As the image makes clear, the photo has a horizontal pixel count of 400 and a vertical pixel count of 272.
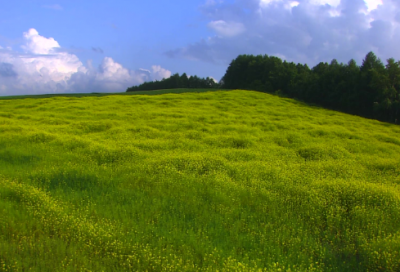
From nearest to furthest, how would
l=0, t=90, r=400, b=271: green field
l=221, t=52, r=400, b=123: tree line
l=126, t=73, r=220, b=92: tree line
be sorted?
l=0, t=90, r=400, b=271: green field < l=221, t=52, r=400, b=123: tree line < l=126, t=73, r=220, b=92: tree line

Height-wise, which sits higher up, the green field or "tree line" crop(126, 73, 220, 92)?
"tree line" crop(126, 73, 220, 92)

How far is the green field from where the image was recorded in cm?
536

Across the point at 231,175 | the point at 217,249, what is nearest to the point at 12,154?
the point at 231,175

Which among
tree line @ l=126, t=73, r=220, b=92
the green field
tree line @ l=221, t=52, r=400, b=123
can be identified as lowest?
the green field

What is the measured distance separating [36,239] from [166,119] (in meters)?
15.7

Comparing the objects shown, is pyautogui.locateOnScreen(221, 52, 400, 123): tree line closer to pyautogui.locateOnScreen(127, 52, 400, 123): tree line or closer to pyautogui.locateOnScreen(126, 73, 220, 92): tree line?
pyautogui.locateOnScreen(127, 52, 400, 123): tree line

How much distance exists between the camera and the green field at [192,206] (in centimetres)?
536

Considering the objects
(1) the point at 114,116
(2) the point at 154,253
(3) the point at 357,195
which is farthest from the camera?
(1) the point at 114,116

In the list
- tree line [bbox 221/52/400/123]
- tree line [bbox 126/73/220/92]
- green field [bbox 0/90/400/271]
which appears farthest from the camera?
tree line [bbox 126/73/220/92]

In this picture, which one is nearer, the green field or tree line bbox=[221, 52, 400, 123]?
the green field

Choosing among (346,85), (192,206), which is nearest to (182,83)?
(346,85)

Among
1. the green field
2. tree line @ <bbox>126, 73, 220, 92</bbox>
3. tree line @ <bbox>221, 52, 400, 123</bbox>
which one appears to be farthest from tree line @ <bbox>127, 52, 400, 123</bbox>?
tree line @ <bbox>126, 73, 220, 92</bbox>

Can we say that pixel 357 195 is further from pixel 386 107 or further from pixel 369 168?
pixel 386 107

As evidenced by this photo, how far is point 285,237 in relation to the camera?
20.4ft
